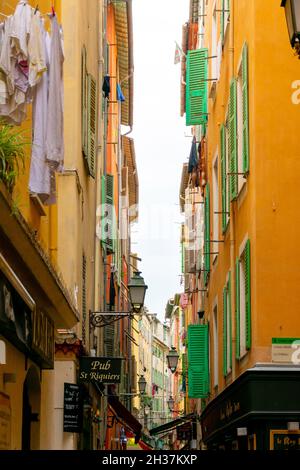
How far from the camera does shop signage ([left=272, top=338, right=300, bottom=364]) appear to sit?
15312 mm

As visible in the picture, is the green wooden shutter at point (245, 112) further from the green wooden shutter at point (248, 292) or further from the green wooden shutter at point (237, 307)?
the green wooden shutter at point (237, 307)

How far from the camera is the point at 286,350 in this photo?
50.3 ft

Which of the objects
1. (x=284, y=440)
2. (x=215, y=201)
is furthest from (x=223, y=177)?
(x=284, y=440)

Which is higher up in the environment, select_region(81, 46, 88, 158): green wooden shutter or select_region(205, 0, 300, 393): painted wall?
select_region(81, 46, 88, 158): green wooden shutter

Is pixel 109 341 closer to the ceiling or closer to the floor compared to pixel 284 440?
closer to the ceiling

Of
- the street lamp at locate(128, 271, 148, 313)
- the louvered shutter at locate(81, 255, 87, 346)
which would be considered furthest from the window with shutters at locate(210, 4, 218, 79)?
the street lamp at locate(128, 271, 148, 313)

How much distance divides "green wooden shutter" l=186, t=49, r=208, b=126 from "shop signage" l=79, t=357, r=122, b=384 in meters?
10.2

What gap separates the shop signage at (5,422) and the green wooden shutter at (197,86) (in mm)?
17450

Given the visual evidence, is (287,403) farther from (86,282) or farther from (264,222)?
(86,282)

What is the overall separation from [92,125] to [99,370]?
660 centimetres

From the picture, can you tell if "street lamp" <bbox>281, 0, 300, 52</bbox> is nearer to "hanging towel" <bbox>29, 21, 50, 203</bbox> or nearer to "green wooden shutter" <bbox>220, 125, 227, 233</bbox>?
"hanging towel" <bbox>29, 21, 50, 203</bbox>

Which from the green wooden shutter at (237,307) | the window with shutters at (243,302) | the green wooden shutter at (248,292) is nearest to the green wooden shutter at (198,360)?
the green wooden shutter at (237,307)

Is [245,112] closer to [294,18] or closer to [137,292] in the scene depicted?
[137,292]

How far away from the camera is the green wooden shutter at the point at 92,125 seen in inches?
886
